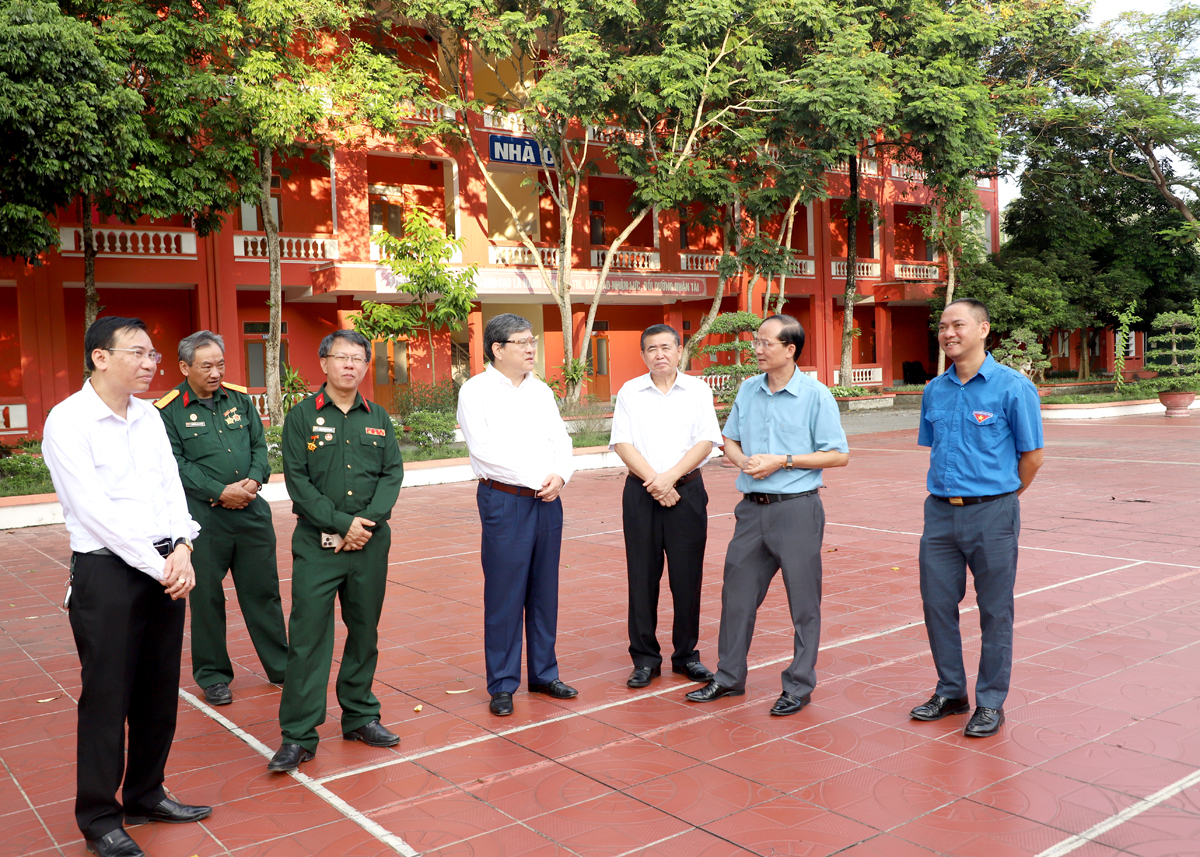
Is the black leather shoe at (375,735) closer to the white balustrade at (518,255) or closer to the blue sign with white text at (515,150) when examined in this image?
the white balustrade at (518,255)

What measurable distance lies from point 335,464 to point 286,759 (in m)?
1.19

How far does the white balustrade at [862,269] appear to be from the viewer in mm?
30391

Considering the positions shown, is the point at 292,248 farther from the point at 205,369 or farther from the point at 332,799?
the point at 332,799

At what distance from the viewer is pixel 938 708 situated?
4.18 meters

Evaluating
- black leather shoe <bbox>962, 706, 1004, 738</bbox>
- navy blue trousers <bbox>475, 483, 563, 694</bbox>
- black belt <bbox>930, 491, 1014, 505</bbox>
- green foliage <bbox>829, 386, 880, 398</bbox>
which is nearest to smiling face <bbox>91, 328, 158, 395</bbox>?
navy blue trousers <bbox>475, 483, 563, 694</bbox>

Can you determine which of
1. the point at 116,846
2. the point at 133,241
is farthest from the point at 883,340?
the point at 116,846

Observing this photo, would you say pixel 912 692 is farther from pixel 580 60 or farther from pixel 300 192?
pixel 300 192

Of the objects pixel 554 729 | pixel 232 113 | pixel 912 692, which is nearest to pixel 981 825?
pixel 912 692

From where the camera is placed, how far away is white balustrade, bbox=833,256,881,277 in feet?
99.7

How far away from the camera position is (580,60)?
18.3m

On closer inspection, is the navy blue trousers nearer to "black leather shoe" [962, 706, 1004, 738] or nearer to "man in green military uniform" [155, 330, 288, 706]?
"man in green military uniform" [155, 330, 288, 706]

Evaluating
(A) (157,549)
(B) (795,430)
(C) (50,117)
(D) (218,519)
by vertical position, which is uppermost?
(C) (50,117)

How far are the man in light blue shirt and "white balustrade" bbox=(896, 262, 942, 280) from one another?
28763mm

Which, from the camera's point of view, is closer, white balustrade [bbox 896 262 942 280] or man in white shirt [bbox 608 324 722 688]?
man in white shirt [bbox 608 324 722 688]
